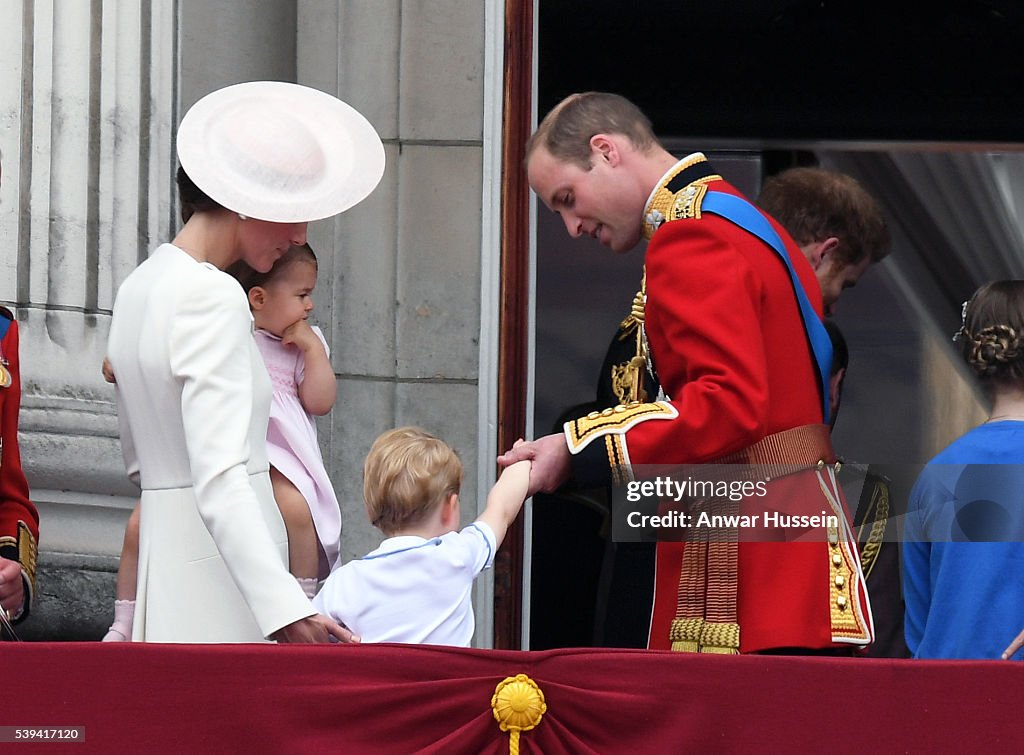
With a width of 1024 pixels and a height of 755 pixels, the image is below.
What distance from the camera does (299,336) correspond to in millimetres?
3508

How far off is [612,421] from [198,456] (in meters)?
0.71

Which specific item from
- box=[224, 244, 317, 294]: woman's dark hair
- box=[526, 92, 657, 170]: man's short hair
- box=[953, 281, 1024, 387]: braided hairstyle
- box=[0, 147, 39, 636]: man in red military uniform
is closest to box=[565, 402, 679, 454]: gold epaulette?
box=[526, 92, 657, 170]: man's short hair

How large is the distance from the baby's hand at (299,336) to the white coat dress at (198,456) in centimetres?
68

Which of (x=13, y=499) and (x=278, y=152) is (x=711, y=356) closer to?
(x=278, y=152)

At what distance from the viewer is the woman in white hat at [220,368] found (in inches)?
104

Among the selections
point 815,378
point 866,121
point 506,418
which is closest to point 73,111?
point 506,418

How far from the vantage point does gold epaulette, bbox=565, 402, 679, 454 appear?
2756mm

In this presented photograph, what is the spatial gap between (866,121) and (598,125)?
294cm

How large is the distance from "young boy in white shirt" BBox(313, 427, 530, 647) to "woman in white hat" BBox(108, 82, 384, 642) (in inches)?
Result: 6.8

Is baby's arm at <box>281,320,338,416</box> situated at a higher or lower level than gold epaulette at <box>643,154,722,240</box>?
lower

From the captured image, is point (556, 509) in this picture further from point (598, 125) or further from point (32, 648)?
point (32, 648)

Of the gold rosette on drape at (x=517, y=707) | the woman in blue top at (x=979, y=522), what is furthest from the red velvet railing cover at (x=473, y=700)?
the woman in blue top at (x=979, y=522)

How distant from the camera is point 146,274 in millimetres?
2822

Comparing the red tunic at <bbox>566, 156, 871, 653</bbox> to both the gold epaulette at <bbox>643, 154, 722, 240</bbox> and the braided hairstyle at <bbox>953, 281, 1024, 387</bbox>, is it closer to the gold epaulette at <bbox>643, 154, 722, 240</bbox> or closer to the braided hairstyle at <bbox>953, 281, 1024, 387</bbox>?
the gold epaulette at <bbox>643, 154, 722, 240</bbox>
